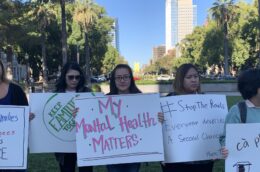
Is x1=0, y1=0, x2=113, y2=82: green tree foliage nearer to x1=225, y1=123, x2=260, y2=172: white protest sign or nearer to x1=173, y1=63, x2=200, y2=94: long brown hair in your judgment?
x1=173, y1=63, x2=200, y2=94: long brown hair

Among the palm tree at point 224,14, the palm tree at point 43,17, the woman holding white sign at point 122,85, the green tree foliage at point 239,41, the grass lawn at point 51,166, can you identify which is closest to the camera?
the woman holding white sign at point 122,85

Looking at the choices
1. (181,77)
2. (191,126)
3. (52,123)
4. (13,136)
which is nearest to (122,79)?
(181,77)

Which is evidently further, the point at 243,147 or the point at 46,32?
the point at 46,32

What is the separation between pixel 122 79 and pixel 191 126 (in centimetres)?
85

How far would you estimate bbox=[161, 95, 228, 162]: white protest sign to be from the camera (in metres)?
4.34

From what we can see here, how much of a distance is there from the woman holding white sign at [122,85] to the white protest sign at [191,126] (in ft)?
1.15

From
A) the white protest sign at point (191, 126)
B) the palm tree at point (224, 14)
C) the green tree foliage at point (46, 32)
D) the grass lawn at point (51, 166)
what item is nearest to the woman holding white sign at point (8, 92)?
Answer: the white protest sign at point (191, 126)

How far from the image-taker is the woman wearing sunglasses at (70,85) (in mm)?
4809

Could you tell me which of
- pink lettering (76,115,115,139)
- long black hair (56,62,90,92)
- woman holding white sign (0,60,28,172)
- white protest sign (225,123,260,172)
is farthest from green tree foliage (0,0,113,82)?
white protest sign (225,123,260,172)

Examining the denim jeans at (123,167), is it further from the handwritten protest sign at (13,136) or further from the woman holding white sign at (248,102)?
the woman holding white sign at (248,102)

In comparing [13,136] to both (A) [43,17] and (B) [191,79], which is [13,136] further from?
(A) [43,17]

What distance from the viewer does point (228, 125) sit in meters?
3.66

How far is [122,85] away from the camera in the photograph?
14.4ft

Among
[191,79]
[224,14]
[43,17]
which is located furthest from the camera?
[224,14]
